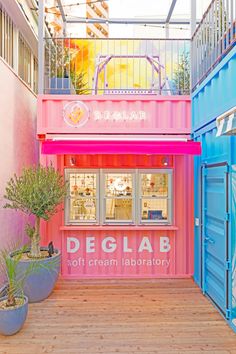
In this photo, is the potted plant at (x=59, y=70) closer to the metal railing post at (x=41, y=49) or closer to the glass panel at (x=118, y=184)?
the metal railing post at (x=41, y=49)

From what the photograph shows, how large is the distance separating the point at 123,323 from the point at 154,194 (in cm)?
275

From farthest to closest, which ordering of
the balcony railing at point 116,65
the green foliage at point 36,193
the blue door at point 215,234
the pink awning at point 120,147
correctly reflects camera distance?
the balcony railing at point 116,65
the pink awning at point 120,147
the green foliage at point 36,193
the blue door at point 215,234

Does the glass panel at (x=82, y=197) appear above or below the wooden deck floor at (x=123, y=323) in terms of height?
above

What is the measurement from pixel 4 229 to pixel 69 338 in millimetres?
2302

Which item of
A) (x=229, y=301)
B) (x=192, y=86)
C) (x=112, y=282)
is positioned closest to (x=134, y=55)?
(x=192, y=86)

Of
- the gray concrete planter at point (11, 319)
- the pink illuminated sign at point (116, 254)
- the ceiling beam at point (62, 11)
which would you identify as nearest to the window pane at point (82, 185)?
the pink illuminated sign at point (116, 254)

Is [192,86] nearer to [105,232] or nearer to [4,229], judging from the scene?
[105,232]

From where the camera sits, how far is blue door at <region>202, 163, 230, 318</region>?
14.9 ft

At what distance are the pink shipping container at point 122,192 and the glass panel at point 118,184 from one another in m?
0.02

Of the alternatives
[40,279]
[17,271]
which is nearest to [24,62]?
[17,271]

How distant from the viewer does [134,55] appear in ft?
23.2

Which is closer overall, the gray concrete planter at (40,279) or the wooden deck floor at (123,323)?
the wooden deck floor at (123,323)

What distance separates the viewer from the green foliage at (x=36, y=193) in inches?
202

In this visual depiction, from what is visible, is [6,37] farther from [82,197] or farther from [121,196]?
[121,196]
